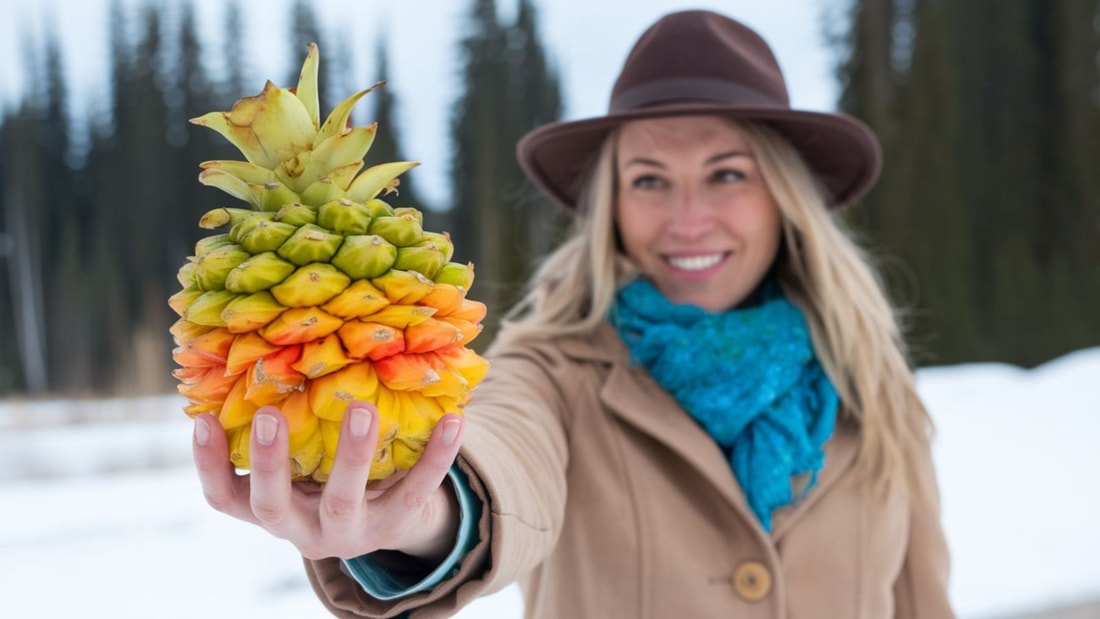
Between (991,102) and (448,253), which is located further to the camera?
(991,102)

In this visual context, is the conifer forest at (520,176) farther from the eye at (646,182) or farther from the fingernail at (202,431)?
the fingernail at (202,431)

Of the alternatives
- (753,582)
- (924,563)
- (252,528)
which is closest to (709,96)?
(753,582)

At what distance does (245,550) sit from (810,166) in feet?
10.5

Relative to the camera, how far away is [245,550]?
13.3 ft

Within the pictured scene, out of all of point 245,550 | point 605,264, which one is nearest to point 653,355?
point 605,264

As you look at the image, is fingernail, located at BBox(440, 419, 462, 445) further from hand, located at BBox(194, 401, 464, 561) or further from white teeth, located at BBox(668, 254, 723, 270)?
white teeth, located at BBox(668, 254, 723, 270)

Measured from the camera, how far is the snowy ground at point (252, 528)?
3.50 m

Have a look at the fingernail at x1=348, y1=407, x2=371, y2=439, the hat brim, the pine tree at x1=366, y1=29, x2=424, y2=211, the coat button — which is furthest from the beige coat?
the pine tree at x1=366, y1=29, x2=424, y2=211

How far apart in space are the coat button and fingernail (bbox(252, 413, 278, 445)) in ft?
4.00

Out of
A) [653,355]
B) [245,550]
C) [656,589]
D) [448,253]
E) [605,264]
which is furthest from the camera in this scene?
[245,550]

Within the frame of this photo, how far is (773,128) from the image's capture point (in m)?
2.04

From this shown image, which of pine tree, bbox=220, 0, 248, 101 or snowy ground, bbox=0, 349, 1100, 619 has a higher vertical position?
pine tree, bbox=220, 0, 248, 101

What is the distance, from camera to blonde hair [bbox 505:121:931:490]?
6.41ft

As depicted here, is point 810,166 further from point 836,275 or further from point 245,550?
point 245,550
